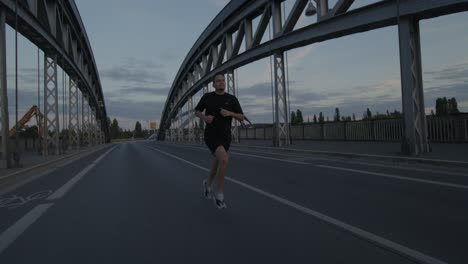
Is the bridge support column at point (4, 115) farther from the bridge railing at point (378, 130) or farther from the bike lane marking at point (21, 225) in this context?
the bridge railing at point (378, 130)

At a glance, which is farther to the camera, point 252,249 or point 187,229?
point 187,229

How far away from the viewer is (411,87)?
45.5ft

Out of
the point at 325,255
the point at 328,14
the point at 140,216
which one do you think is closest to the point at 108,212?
the point at 140,216

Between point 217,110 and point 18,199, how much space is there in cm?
434

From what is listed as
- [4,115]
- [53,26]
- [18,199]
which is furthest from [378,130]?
[53,26]

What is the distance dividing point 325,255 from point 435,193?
3.88 metres

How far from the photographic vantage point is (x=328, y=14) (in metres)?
18.2

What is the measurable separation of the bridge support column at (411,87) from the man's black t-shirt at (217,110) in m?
9.65

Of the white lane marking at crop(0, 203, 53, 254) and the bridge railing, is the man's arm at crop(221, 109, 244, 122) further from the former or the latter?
the bridge railing

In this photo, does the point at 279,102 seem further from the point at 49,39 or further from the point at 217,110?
the point at 217,110

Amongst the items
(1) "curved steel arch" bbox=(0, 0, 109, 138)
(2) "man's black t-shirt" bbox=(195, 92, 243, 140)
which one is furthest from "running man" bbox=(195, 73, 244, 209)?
(1) "curved steel arch" bbox=(0, 0, 109, 138)

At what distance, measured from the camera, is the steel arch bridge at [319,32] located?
1382 cm

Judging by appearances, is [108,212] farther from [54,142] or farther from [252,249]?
[54,142]

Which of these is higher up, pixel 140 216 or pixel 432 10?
pixel 432 10
